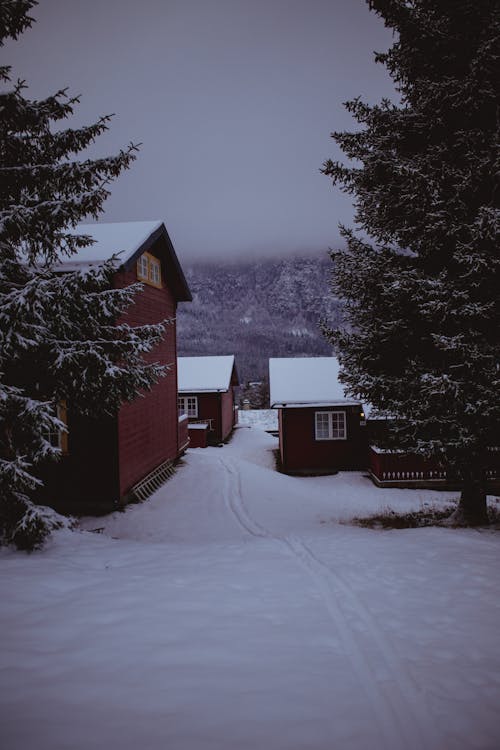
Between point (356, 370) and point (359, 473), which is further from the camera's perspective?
point (359, 473)

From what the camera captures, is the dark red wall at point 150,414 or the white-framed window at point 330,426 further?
the white-framed window at point 330,426

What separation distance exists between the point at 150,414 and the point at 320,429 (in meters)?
8.96

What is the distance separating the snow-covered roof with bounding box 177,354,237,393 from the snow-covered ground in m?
20.4

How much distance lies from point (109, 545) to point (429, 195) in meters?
8.61

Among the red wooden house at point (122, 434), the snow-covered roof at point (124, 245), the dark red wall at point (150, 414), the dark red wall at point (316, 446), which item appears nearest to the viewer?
the snow-covered roof at point (124, 245)

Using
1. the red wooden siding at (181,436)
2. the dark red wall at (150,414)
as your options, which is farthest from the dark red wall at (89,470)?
the red wooden siding at (181,436)

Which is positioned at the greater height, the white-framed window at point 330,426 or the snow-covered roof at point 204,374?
the snow-covered roof at point 204,374

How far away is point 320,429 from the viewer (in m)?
19.2

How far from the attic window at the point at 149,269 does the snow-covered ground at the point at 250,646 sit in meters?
8.33

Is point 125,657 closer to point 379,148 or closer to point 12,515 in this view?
point 12,515

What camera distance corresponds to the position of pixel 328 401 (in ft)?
61.4

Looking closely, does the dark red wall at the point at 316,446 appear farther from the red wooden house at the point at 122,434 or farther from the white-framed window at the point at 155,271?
the white-framed window at the point at 155,271

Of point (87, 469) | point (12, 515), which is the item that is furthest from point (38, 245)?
point (87, 469)

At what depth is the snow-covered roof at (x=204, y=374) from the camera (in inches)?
1085
